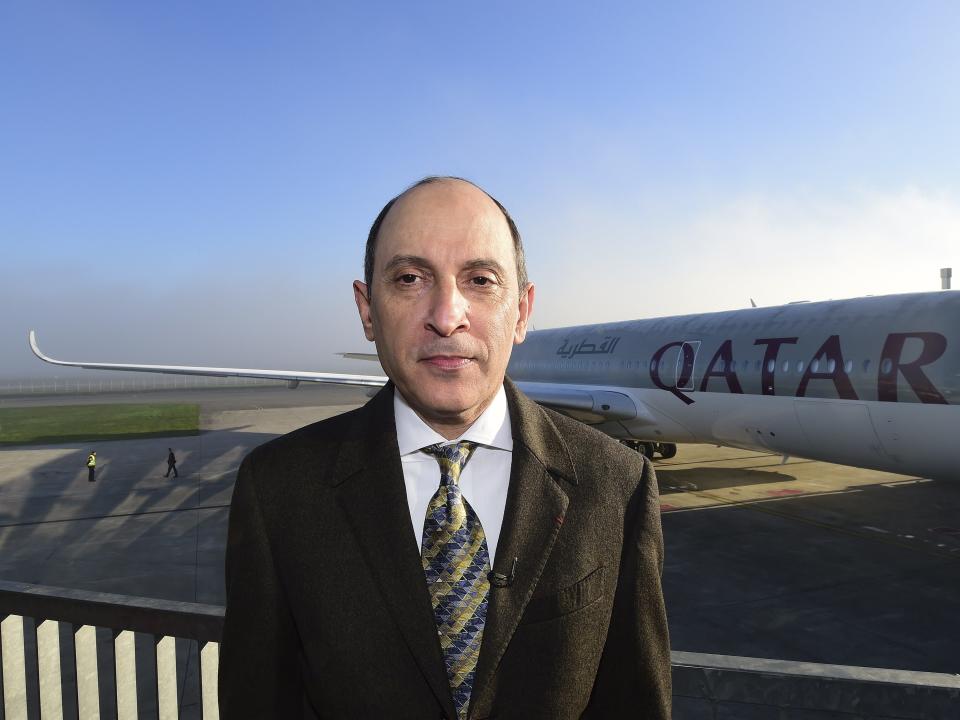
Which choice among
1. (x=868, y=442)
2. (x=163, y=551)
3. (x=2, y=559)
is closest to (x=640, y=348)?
(x=868, y=442)

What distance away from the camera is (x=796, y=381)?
11.9 meters

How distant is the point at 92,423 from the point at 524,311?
39.8 meters

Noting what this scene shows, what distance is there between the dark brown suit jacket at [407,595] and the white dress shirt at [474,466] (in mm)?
53

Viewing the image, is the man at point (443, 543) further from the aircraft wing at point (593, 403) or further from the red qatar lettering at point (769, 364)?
the aircraft wing at point (593, 403)

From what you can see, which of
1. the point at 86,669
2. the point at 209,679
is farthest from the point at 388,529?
the point at 86,669

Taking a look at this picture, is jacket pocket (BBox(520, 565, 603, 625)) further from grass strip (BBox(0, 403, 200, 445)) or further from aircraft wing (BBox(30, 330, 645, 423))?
grass strip (BBox(0, 403, 200, 445))

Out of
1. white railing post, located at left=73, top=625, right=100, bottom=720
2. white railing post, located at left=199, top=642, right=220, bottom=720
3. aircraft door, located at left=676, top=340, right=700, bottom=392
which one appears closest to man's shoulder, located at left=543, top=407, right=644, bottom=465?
white railing post, located at left=199, top=642, right=220, bottom=720

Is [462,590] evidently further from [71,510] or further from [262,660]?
[71,510]

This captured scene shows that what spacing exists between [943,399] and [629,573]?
10.5 m

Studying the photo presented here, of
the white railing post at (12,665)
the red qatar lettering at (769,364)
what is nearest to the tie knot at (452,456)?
the white railing post at (12,665)

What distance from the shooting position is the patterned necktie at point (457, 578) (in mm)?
1697

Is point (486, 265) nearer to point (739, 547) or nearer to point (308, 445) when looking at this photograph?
point (308, 445)

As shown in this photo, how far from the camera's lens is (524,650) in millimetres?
1692

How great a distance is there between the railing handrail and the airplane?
1107 centimetres
